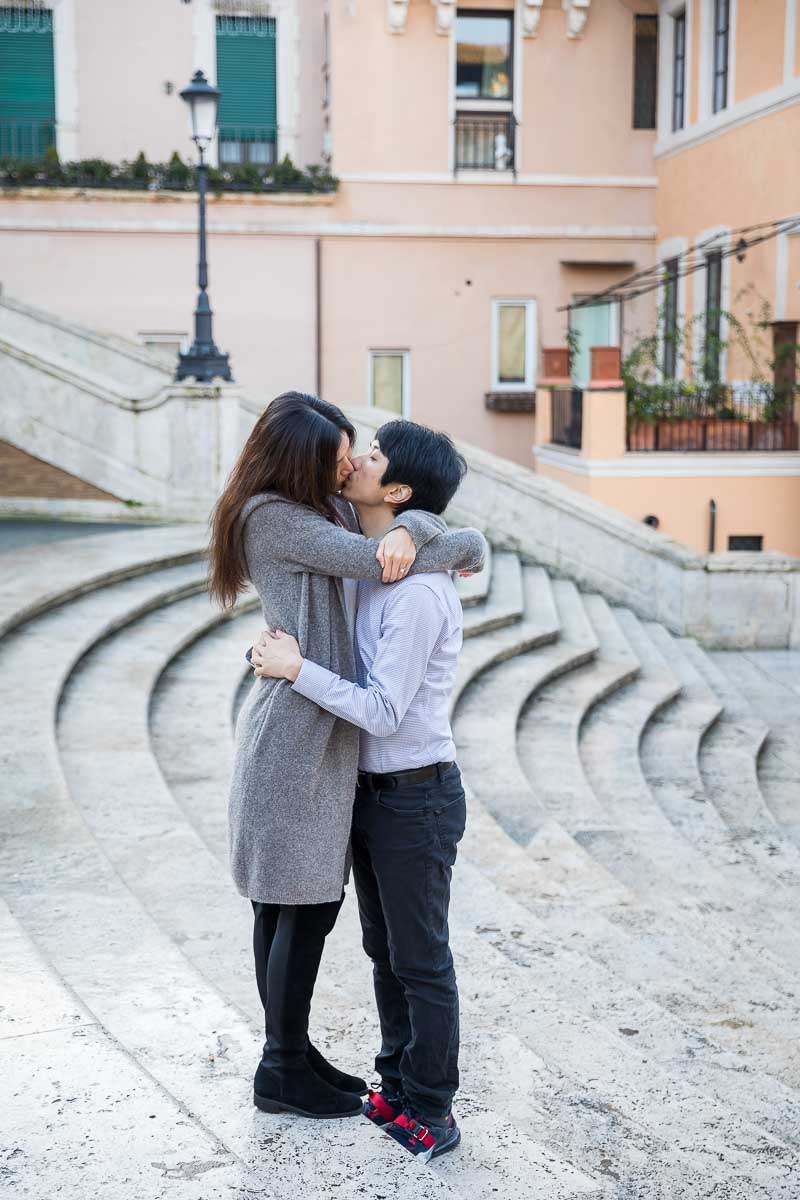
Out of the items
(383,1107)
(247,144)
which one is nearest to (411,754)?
(383,1107)

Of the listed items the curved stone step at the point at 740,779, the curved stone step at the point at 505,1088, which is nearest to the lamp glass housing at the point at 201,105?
the curved stone step at the point at 740,779

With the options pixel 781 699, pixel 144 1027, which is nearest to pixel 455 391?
pixel 781 699

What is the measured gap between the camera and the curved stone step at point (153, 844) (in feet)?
10.2

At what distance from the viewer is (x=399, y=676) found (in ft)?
9.51

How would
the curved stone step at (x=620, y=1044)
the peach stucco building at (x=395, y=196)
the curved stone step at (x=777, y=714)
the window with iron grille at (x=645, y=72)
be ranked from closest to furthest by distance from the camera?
the curved stone step at (x=620, y=1044) → the curved stone step at (x=777, y=714) → the peach stucco building at (x=395, y=196) → the window with iron grille at (x=645, y=72)

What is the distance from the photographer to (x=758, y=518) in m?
15.6

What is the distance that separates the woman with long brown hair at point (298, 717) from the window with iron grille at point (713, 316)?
46.9 feet

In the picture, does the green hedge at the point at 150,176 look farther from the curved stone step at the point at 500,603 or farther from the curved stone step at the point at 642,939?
the curved stone step at the point at 642,939

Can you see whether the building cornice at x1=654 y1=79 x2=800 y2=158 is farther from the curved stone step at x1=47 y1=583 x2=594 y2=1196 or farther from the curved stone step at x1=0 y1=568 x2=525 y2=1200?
the curved stone step at x1=0 y1=568 x2=525 y2=1200

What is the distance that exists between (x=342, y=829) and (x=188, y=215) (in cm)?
1755

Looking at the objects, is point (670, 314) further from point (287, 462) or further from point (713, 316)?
point (287, 462)

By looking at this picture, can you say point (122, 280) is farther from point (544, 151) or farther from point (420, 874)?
point (420, 874)

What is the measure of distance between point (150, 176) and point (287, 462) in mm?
17393

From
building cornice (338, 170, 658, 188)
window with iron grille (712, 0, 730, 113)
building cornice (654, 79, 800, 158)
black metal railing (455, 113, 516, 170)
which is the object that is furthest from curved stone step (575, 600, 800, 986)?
black metal railing (455, 113, 516, 170)
